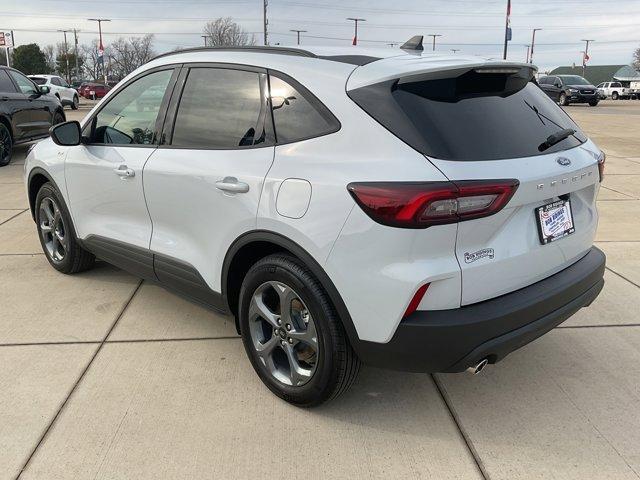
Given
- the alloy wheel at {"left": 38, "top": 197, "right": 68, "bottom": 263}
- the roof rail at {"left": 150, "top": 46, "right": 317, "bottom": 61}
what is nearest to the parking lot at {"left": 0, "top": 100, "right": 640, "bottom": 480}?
the alloy wheel at {"left": 38, "top": 197, "right": 68, "bottom": 263}

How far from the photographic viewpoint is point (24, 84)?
1135cm

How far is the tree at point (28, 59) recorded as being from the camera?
6050 cm

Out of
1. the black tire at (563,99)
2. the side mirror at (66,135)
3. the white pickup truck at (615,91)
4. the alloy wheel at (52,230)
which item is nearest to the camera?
the side mirror at (66,135)

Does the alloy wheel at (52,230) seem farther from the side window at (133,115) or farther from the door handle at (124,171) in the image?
the door handle at (124,171)

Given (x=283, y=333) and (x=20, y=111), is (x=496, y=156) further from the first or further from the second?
(x=20, y=111)

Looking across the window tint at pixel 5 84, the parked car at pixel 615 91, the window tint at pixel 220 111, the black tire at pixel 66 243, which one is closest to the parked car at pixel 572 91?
the parked car at pixel 615 91

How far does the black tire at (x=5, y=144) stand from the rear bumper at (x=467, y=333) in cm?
993

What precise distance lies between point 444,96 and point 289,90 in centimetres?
76

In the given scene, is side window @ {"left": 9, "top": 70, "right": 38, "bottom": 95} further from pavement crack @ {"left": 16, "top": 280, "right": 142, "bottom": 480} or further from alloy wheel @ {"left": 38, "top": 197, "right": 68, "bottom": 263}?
pavement crack @ {"left": 16, "top": 280, "right": 142, "bottom": 480}

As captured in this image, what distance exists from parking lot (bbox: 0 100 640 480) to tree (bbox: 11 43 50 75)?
66171 millimetres

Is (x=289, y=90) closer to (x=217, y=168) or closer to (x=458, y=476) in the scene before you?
(x=217, y=168)

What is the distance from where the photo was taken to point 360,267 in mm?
2367

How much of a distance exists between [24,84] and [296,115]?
35.0 feet

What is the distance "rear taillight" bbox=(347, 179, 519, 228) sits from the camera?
2227mm
